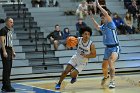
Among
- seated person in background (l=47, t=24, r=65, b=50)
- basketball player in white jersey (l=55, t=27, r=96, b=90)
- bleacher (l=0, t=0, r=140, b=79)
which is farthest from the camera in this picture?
seated person in background (l=47, t=24, r=65, b=50)

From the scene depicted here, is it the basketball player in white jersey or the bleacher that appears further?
the bleacher

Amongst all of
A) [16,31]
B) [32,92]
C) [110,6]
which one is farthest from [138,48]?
[32,92]

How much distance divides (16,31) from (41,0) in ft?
9.58

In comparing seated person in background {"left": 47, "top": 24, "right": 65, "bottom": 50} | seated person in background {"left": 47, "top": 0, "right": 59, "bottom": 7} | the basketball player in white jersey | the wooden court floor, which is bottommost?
the wooden court floor

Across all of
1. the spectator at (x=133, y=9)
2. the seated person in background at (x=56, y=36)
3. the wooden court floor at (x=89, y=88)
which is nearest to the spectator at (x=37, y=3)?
the seated person in background at (x=56, y=36)

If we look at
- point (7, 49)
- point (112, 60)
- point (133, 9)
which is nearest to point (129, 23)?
point (133, 9)

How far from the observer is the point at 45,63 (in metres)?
16.5

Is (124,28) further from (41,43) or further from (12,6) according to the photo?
(12,6)

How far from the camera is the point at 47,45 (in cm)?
1767

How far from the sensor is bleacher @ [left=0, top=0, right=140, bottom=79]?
16.1m

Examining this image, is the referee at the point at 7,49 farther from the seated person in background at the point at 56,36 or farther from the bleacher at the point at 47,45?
the seated person in background at the point at 56,36

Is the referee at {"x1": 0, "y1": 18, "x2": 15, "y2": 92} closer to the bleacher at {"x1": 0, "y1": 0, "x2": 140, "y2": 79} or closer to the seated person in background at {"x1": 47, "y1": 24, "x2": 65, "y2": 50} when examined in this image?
the bleacher at {"x1": 0, "y1": 0, "x2": 140, "y2": 79}

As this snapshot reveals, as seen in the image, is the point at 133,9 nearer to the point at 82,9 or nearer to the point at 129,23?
the point at 129,23

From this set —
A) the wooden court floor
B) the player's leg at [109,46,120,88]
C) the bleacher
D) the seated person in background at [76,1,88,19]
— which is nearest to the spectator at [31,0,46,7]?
the bleacher
